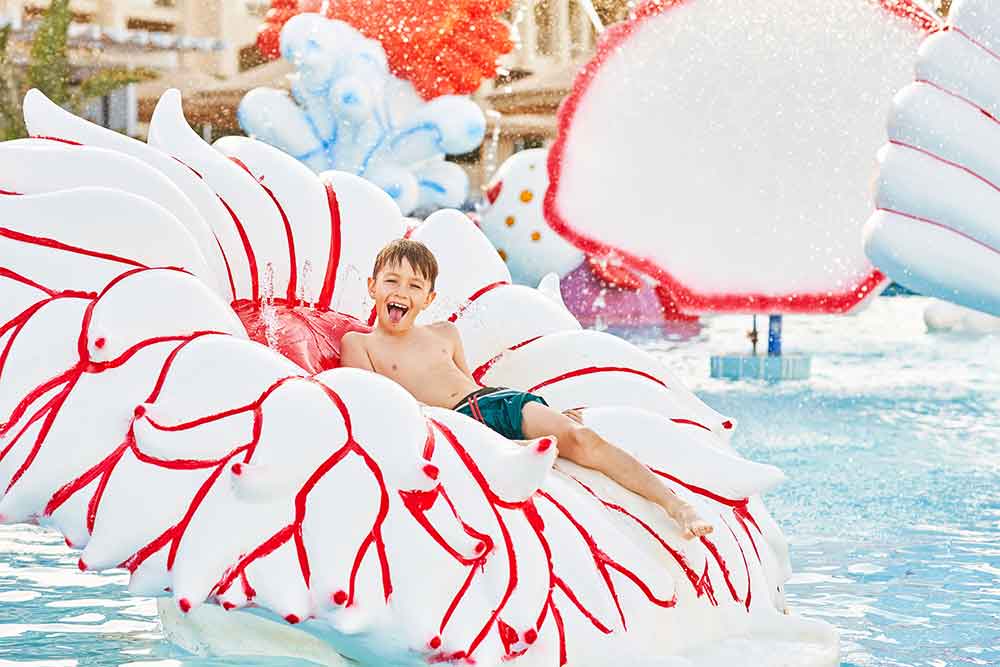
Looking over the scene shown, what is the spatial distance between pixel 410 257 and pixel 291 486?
0.60 meters

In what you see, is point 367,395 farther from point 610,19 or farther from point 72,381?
point 610,19

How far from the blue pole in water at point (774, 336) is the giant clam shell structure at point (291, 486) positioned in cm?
395

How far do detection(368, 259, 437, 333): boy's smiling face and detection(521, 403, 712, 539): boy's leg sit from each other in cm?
29

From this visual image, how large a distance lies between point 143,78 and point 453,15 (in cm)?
608

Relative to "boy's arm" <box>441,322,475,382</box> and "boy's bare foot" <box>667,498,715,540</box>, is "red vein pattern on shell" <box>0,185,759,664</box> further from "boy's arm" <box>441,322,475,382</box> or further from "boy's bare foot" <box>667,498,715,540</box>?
"boy's arm" <box>441,322,475,382</box>

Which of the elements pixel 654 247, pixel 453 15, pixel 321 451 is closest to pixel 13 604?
pixel 321 451

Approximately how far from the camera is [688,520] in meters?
2.18

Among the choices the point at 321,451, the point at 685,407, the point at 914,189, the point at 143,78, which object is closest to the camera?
the point at 321,451

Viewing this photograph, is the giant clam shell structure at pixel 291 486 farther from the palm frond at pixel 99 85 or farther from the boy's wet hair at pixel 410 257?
the palm frond at pixel 99 85

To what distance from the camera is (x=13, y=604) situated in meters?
2.80

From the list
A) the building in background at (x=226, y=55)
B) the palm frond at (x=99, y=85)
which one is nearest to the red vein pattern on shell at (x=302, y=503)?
the building in background at (x=226, y=55)

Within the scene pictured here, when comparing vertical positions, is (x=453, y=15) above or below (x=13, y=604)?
above

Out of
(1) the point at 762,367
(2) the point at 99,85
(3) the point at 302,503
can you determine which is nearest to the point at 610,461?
(3) the point at 302,503

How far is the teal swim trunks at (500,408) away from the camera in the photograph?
230 cm
